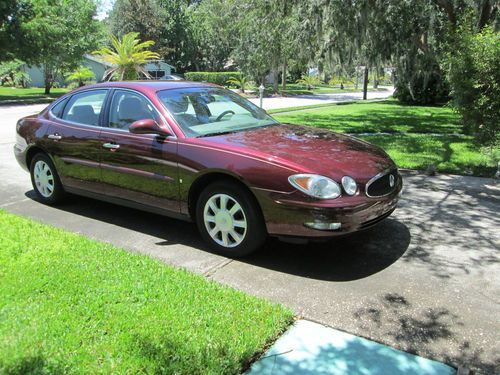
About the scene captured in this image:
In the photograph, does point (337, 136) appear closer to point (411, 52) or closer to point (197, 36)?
point (411, 52)

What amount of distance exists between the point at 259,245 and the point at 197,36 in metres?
55.2

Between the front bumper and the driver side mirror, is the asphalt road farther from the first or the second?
the front bumper

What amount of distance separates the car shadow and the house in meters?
41.5

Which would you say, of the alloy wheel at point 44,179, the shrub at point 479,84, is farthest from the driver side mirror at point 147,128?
the shrub at point 479,84

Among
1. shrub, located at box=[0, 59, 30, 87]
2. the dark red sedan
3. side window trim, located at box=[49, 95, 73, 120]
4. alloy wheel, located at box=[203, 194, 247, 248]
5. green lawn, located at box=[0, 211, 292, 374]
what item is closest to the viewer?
green lawn, located at box=[0, 211, 292, 374]

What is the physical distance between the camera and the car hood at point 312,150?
420 centimetres

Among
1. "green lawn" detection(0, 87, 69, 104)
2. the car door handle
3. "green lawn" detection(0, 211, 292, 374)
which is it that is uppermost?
the car door handle

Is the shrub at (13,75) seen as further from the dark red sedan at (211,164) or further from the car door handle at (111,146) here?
the car door handle at (111,146)

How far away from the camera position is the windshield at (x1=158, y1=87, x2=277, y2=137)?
4.96 meters

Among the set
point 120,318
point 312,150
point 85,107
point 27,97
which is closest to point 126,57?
point 27,97

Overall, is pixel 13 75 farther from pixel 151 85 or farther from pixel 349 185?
pixel 349 185

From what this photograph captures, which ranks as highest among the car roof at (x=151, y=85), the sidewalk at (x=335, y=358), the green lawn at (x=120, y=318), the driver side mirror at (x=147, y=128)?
the car roof at (x=151, y=85)

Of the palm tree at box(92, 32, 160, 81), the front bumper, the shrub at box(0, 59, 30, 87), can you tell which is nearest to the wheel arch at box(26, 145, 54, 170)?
the front bumper

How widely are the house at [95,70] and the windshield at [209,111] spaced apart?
41.4 m
